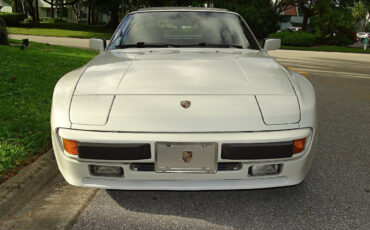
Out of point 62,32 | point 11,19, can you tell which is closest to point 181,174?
point 62,32

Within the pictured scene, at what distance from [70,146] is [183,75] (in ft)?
3.00

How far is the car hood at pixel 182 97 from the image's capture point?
218cm

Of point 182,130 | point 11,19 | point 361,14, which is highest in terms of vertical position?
point 361,14

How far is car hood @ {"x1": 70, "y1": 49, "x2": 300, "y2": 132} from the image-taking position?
2.18 m

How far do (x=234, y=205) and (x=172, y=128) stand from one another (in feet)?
2.85

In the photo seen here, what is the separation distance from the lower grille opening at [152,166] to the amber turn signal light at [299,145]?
0.36m

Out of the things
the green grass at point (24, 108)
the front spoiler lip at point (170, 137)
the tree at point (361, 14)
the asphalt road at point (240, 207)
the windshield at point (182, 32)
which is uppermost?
the tree at point (361, 14)

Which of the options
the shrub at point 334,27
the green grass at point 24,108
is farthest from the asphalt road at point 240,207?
the shrub at point 334,27

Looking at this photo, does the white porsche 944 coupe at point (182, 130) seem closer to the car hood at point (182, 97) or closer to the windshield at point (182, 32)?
the car hood at point (182, 97)

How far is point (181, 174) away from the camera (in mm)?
2195

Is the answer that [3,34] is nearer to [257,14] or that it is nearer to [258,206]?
[258,206]

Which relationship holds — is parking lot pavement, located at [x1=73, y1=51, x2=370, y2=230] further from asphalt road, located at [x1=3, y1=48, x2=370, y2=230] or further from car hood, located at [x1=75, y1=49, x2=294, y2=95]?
car hood, located at [x1=75, y1=49, x2=294, y2=95]

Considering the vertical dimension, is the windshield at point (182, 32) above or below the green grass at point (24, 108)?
above

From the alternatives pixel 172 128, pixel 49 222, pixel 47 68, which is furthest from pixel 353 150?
pixel 47 68
